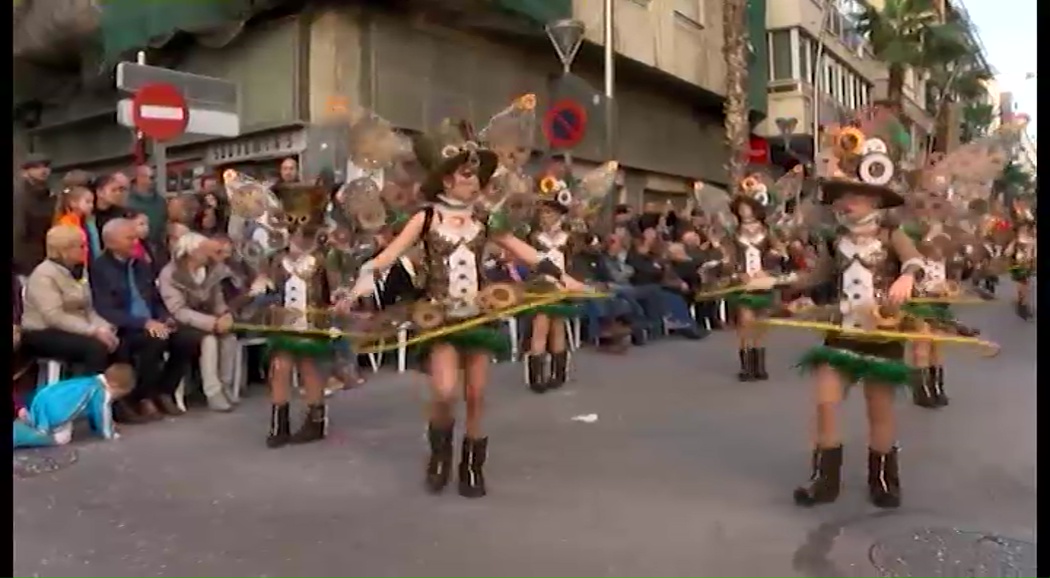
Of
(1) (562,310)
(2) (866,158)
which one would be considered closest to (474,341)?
(1) (562,310)

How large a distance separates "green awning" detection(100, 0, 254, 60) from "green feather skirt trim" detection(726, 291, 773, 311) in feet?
3.79

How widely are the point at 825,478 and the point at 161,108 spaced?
4.97ft

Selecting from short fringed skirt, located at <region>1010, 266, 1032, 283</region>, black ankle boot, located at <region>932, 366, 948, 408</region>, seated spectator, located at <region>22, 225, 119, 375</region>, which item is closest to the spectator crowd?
seated spectator, located at <region>22, 225, 119, 375</region>

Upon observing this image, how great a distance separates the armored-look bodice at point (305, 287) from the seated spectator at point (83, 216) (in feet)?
1.68

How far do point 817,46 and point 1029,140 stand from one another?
40 cm

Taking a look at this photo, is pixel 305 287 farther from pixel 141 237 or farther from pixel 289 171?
pixel 289 171

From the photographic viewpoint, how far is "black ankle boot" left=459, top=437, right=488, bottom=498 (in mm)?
2205

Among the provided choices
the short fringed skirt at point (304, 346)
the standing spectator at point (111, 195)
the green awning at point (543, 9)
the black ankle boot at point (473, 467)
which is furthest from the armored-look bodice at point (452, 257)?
the green awning at point (543, 9)

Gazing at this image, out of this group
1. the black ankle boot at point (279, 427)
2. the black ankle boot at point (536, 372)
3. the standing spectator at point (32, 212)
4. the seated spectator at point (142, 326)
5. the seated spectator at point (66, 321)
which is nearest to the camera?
the standing spectator at point (32, 212)


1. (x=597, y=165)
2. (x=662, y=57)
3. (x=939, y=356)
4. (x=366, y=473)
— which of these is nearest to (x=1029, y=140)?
(x=662, y=57)

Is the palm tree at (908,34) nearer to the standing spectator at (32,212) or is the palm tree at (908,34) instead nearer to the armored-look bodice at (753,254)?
the armored-look bodice at (753,254)

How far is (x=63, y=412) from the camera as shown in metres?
3.21

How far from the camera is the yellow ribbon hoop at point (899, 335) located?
7.01ft

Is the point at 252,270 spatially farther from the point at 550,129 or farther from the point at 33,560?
the point at 550,129
